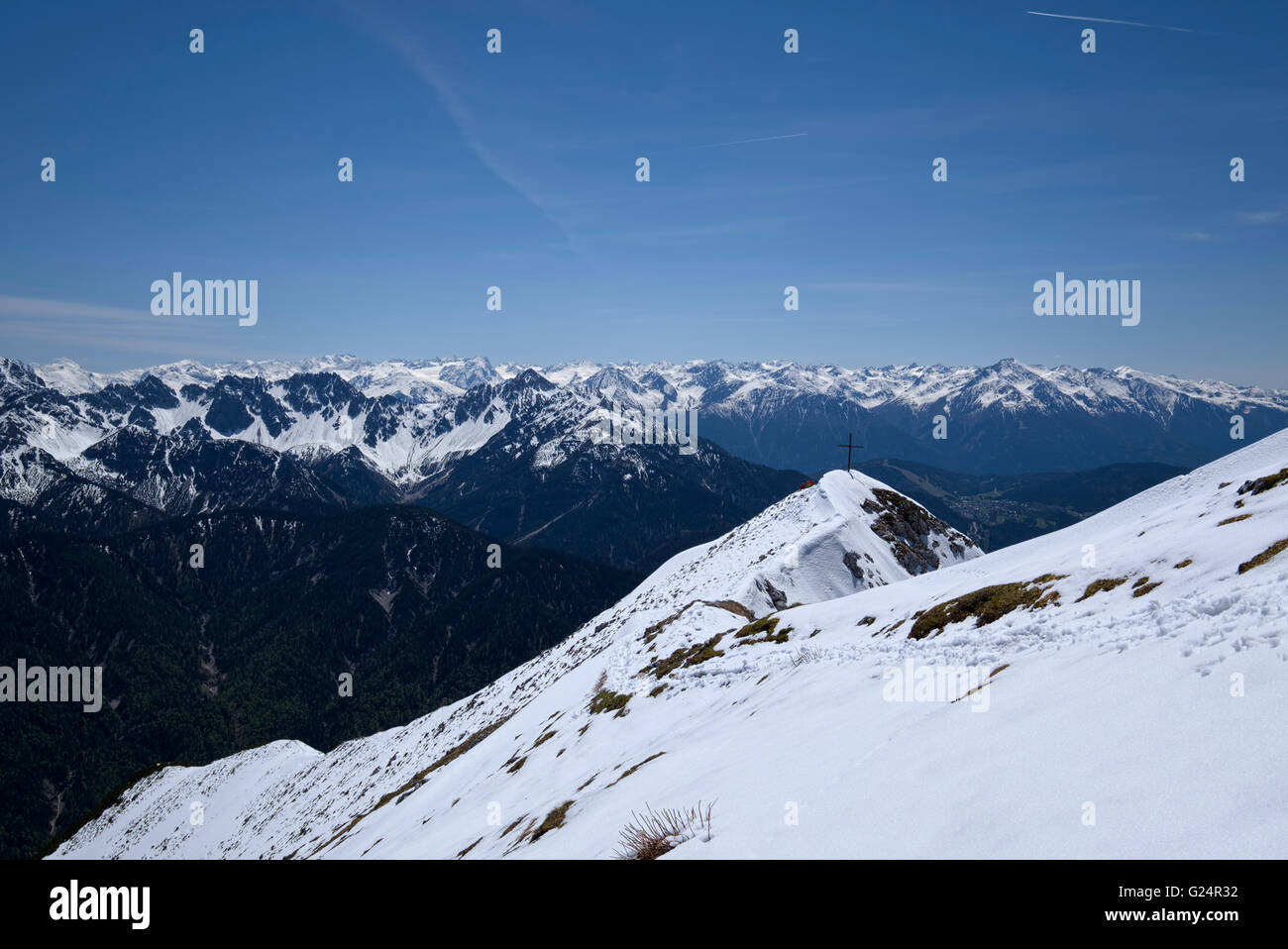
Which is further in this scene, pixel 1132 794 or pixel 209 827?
pixel 209 827

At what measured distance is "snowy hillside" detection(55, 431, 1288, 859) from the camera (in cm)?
739

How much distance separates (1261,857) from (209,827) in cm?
12111

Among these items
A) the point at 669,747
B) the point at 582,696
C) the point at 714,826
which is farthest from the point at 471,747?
the point at 714,826

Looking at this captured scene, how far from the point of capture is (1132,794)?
7.18 m

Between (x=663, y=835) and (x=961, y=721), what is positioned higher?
(x=961, y=721)

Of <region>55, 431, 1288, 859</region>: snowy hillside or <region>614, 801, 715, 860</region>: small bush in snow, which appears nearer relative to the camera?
<region>55, 431, 1288, 859</region>: snowy hillside

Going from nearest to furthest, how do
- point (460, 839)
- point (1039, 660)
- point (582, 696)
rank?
1. point (1039, 660)
2. point (460, 839)
3. point (582, 696)

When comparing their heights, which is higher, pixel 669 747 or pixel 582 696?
pixel 669 747

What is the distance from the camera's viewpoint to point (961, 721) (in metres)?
11.3

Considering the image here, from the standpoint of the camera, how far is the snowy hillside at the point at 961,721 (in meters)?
7.39

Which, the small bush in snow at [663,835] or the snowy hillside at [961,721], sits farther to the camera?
the small bush in snow at [663,835]

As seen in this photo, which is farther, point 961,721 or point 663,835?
point 961,721
